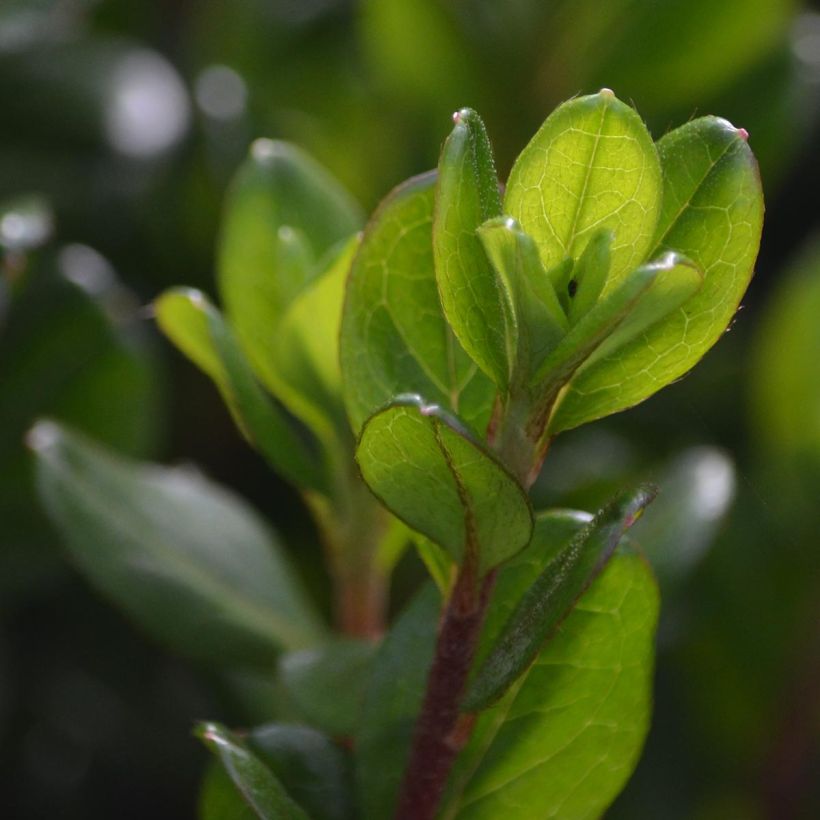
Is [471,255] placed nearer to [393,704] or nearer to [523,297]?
[523,297]

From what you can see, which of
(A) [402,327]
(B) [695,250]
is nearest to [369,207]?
(A) [402,327]

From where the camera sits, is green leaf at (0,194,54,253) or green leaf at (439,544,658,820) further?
green leaf at (0,194,54,253)

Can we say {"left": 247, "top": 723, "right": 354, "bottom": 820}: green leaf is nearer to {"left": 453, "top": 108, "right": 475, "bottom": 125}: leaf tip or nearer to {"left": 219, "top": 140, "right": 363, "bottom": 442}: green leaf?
{"left": 219, "top": 140, "right": 363, "bottom": 442}: green leaf

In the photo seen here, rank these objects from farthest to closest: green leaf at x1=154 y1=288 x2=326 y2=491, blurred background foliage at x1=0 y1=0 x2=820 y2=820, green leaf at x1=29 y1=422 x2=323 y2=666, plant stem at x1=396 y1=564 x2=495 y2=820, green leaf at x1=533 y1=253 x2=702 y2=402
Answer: blurred background foliage at x1=0 y1=0 x2=820 y2=820, green leaf at x1=29 y1=422 x2=323 y2=666, green leaf at x1=154 y1=288 x2=326 y2=491, plant stem at x1=396 y1=564 x2=495 y2=820, green leaf at x1=533 y1=253 x2=702 y2=402

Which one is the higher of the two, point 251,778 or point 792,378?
point 251,778

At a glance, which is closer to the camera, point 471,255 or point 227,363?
point 471,255

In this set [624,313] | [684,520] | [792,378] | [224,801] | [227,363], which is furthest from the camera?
[792,378]

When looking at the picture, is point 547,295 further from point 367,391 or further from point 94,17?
point 94,17

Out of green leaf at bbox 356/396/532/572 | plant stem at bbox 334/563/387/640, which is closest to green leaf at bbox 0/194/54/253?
plant stem at bbox 334/563/387/640
